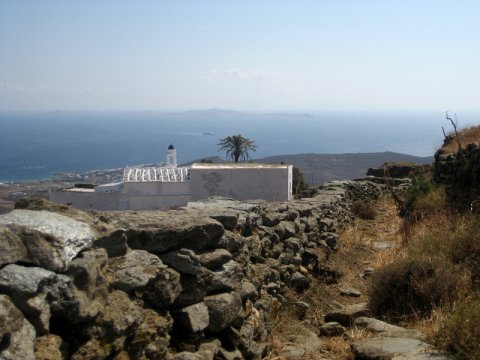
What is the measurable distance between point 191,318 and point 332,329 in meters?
2.17

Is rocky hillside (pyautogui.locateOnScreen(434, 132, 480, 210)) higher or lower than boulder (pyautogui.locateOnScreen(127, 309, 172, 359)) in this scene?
higher

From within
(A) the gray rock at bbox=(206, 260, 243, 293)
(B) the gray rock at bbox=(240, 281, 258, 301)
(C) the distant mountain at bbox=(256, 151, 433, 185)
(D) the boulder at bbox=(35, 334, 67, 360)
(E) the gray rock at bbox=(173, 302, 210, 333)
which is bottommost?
(C) the distant mountain at bbox=(256, 151, 433, 185)

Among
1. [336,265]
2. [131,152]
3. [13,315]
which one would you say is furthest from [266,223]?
[131,152]

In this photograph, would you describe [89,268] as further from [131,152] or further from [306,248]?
[131,152]

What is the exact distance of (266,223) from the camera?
6969mm

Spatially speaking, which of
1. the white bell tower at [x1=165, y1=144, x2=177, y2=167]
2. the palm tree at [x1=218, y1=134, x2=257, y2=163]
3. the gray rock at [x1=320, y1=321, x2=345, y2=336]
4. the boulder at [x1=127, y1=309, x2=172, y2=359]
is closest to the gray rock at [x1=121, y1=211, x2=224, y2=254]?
the boulder at [x1=127, y1=309, x2=172, y2=359]

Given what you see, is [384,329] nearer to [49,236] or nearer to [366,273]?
[366,273]

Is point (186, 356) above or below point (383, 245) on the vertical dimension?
above

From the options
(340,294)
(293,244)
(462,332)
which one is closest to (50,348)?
(462,332)

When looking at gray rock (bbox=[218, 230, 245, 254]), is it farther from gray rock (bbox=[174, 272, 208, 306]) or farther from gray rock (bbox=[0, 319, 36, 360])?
gray rock (bbox=[0, 319, 36, 360])

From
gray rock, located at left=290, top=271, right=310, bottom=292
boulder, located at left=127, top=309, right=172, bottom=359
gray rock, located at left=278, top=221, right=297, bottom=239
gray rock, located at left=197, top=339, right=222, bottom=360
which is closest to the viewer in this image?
boulder, located at left=127, top=309, right=172, bottom=359

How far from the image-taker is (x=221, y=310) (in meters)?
4.39

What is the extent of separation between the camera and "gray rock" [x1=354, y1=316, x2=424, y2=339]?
498 cm

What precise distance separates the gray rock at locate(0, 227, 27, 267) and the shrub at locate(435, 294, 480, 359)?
3.26m
